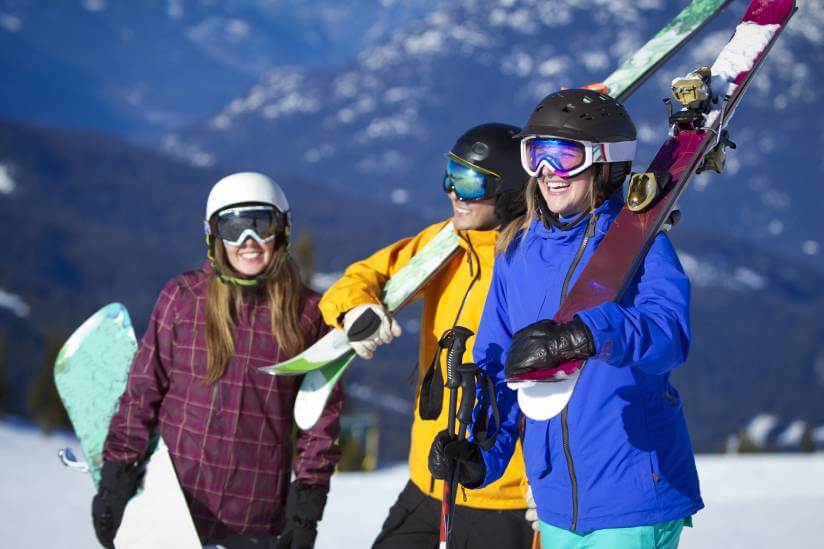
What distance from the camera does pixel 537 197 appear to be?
233cm

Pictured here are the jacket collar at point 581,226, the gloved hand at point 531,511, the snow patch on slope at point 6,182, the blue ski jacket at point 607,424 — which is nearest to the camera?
the blue ski jacket at point 607,424

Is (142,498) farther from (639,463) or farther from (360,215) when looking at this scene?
(360,215)

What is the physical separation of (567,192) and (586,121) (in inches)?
7.0

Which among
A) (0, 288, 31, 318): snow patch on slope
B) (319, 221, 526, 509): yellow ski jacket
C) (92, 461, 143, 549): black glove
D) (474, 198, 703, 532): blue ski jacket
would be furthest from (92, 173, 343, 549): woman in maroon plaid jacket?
(0, 288, 31, 318): snow patch on slope

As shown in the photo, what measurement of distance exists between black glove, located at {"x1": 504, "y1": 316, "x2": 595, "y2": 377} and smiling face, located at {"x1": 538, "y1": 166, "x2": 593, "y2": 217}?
0.49 metres

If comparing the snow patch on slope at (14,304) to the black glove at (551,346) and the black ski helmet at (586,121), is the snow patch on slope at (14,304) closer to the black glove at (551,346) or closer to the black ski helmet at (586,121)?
the black ski helmet at (586,121)

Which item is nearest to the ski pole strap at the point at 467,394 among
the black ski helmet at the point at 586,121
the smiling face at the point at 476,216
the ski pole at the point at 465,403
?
the ski pole at the point at 465,403

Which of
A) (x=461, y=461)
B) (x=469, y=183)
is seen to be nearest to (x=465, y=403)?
(x=461, y=461)

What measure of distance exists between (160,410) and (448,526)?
1.12 m

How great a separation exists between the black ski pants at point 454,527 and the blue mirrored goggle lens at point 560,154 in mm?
1061

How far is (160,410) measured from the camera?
10.1ft

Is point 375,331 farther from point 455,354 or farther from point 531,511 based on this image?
point 531,511

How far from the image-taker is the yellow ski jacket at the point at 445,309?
108 inches

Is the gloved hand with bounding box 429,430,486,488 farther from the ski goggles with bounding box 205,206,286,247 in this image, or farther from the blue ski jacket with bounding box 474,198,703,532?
the ski goggles with bounding box 205,206,286,247
